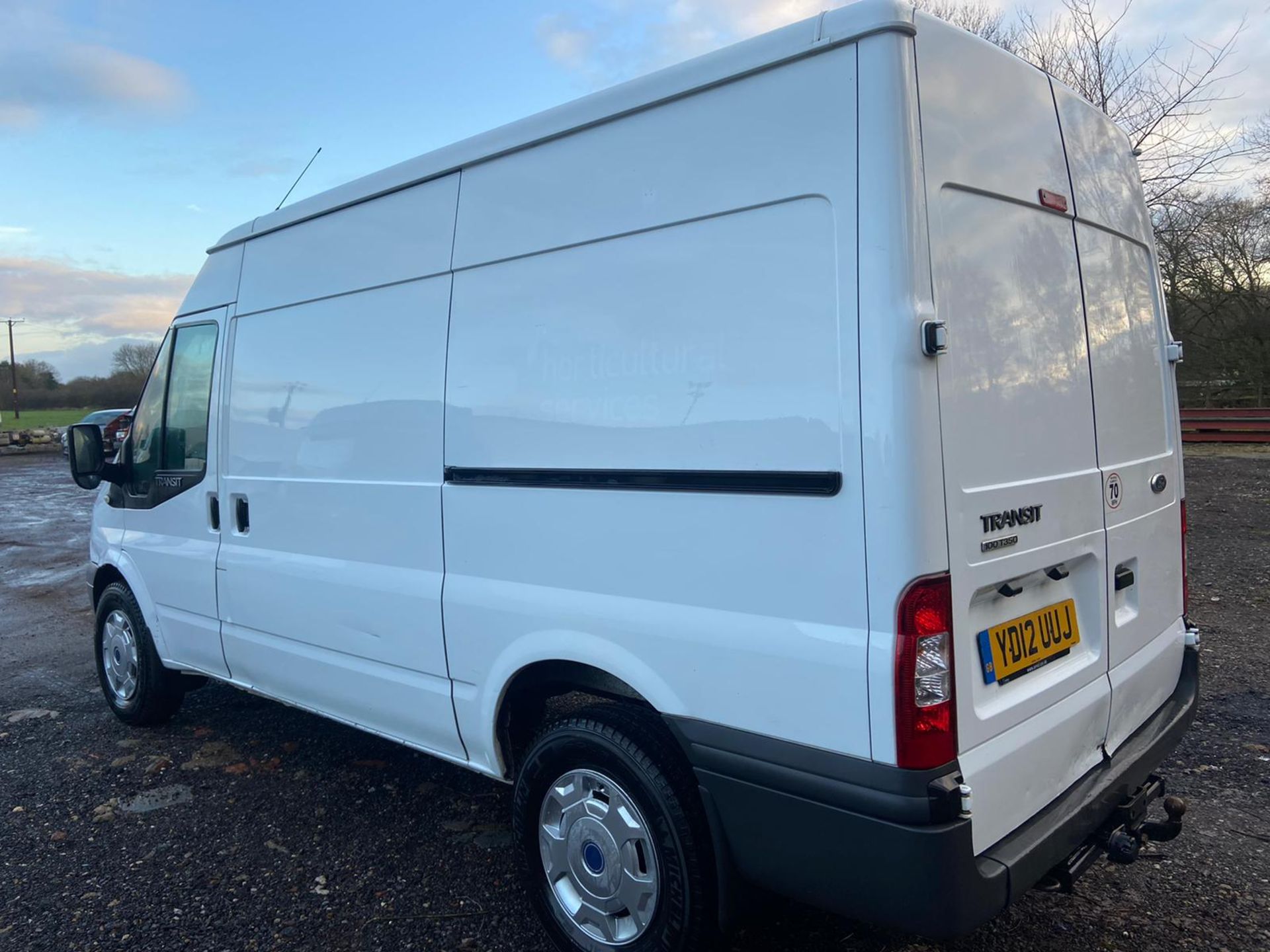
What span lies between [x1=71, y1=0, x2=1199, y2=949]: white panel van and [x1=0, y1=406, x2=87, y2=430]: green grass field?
45.6 m

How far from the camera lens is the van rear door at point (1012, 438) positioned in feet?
7.17

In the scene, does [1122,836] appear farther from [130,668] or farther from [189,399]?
[130,668]

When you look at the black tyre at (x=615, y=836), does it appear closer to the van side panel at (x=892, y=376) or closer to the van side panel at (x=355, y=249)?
the van side panel at (x=892, y=376)

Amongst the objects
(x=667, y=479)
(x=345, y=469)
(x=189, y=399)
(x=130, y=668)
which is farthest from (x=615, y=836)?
→ (x=130, y=668)

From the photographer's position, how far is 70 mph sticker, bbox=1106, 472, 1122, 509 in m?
2.73

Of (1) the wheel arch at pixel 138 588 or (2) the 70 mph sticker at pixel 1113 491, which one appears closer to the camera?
(2) the 70 mph sticker at pixel 1113 491

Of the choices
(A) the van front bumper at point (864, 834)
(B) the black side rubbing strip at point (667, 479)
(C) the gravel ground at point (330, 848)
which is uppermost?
(B) the black side rubbing strip at point (667, 479)

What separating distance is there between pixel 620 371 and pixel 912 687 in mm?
1149

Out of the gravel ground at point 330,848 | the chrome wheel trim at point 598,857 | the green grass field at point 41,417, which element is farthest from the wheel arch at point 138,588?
the green grass field at point 41,417

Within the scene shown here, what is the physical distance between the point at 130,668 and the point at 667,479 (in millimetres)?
3954

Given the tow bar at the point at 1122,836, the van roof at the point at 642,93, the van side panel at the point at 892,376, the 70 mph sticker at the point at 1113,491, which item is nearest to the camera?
the van side panel at the point at 892,376

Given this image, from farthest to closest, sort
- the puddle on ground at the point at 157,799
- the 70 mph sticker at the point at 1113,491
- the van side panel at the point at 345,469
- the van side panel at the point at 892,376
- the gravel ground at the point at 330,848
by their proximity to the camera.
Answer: the puddle on ground at the point at 157,799 < the van side panel at the point at 345,469 < the gravel ground at the point at 330,848 < the 70 mph sticker at the point at 1113,491 < the van side panel at the point at 892,376

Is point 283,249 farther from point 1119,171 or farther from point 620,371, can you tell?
point 1119,171

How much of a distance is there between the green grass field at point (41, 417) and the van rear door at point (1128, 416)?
154ft
